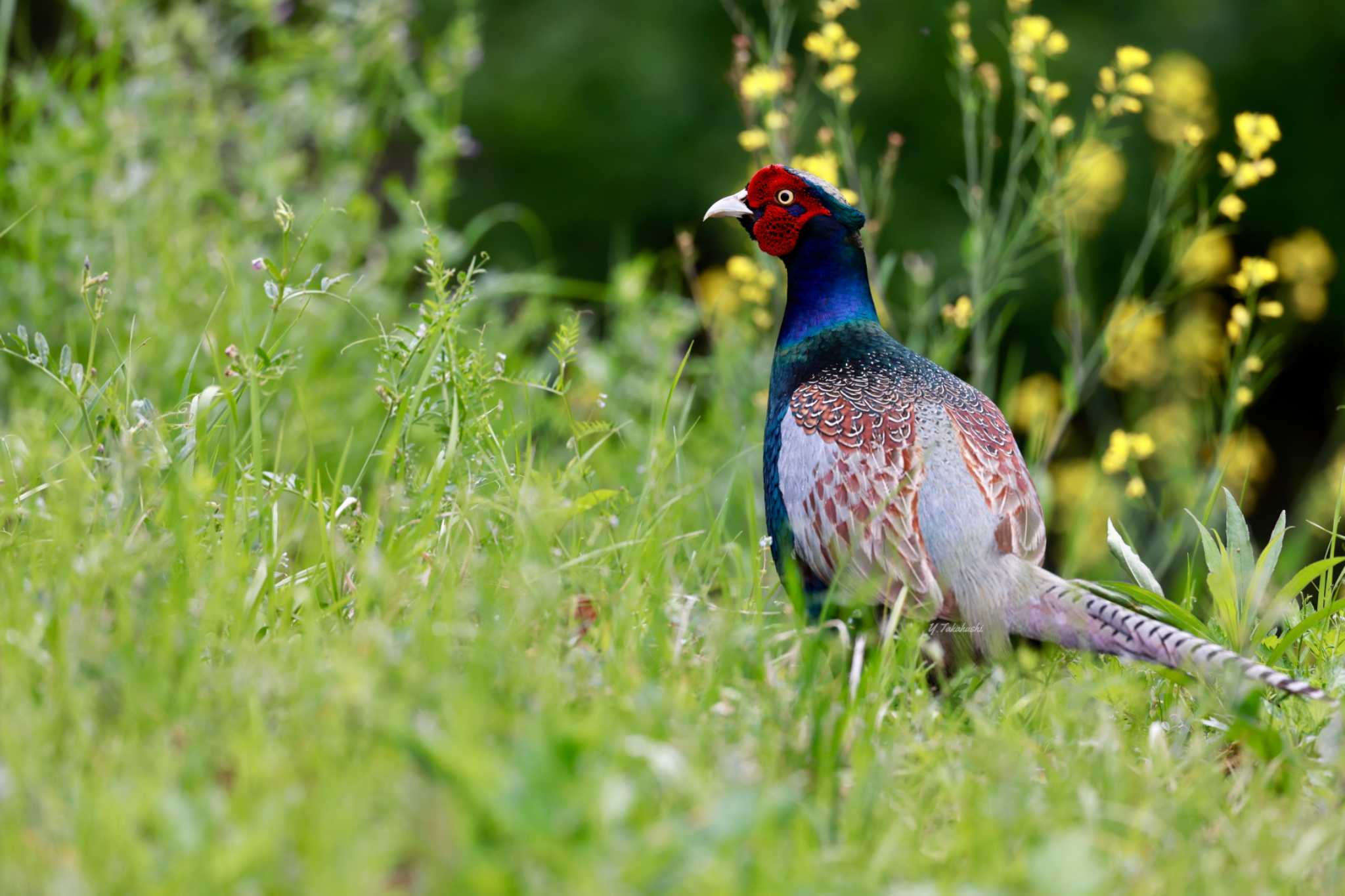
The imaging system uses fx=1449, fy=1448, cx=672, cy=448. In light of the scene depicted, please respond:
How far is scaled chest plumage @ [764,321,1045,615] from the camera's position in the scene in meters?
Answer: 3.13

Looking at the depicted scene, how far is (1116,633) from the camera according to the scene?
280cm

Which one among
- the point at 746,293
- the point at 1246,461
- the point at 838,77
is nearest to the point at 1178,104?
the point at 1246,461

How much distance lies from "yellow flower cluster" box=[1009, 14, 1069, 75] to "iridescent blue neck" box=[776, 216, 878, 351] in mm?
1087

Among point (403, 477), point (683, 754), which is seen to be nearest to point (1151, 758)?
point (683, 754)

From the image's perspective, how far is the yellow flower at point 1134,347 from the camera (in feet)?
14.8

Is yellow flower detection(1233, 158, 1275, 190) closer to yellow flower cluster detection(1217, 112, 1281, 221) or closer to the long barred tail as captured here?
yellow flower cluster detection(1217, 112, 1281, 221)

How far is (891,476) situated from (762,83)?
5.68 feet

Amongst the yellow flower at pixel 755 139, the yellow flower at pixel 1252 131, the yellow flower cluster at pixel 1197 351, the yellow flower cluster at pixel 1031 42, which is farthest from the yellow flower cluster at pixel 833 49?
the yellow flower cluster at pixel 1197 351

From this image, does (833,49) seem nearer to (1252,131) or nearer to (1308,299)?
(1252,131)

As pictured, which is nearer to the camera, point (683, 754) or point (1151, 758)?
point (683, 754)

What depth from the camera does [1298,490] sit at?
9227 millimetres

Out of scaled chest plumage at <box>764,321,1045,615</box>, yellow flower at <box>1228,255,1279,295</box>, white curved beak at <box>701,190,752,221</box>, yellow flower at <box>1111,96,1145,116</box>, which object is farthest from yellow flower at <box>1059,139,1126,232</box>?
scaled chest plumage at <box>764,321,1045,615</box>

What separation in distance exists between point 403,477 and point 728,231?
253 inches

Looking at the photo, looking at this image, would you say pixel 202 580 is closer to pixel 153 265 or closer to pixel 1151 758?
pixel 1151 758
